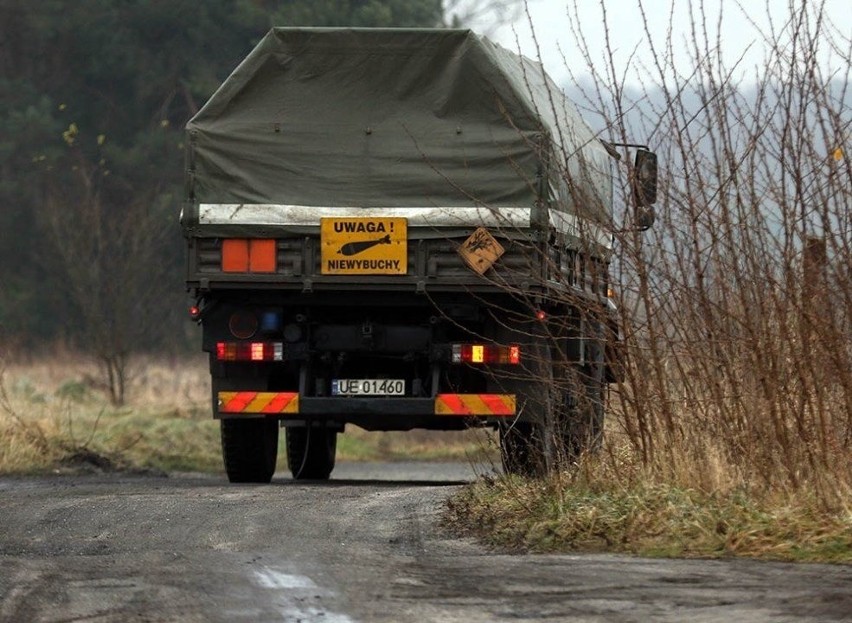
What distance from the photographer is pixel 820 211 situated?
396 inches

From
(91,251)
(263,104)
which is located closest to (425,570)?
(263,104)

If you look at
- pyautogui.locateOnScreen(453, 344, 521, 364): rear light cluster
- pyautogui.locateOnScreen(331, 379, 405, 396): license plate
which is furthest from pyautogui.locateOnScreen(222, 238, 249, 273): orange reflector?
pyautogui.locateOnScreen(453, 344, 521, 364): rear light cluster

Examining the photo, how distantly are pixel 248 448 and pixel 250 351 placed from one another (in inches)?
55.3

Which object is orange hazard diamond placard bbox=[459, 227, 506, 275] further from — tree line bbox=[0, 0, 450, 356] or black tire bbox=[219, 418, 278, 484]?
tree line bbox=[0, 0, 450, 356]

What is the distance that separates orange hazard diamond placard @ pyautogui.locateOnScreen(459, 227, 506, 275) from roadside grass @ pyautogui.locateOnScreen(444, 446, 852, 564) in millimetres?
3514

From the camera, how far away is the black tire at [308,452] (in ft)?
58.9

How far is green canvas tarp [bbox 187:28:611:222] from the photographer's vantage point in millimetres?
14578

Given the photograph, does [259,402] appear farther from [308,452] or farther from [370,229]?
[308,452]

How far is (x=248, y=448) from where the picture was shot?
15844 mm

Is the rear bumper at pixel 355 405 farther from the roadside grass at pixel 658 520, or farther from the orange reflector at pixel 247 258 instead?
the roadside grass at pixel 658 520

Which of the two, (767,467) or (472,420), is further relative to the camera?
(472,420)

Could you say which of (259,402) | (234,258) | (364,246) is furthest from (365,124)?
(259,402)

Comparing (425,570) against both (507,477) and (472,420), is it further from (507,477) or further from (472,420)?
(472,420)

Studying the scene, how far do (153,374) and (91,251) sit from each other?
164 inches
